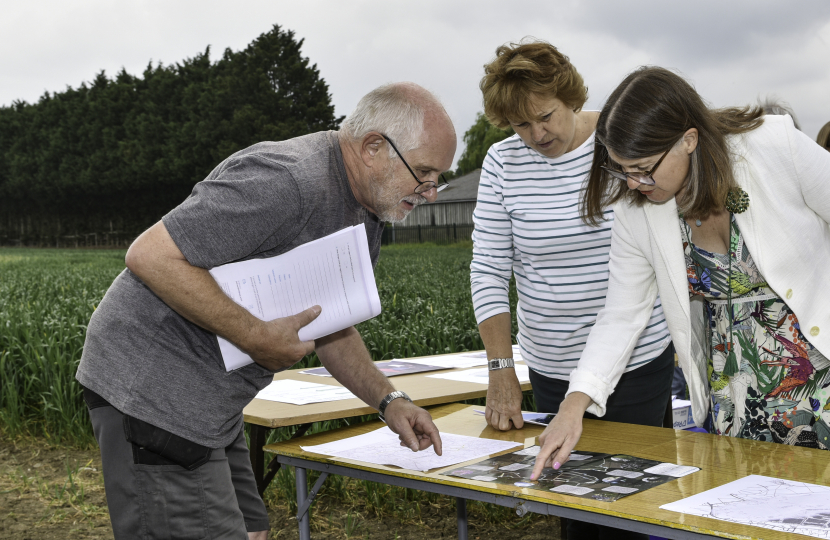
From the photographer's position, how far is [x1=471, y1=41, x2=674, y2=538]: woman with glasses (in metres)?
2.54

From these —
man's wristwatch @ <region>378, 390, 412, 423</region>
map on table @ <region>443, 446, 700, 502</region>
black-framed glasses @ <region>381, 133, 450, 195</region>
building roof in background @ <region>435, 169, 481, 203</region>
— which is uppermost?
building roof in background @ <region>435, 169, 481, 203</region>

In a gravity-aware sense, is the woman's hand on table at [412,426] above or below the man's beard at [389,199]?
below

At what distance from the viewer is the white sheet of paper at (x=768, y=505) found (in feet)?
4.83

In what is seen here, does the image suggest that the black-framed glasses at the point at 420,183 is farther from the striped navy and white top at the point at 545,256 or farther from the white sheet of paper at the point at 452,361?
the white sheet of paper at the point at 452,361

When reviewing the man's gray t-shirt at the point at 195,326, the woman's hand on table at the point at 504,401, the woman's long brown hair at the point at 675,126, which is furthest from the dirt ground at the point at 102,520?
the woman's long brown hair at the point at 675,126

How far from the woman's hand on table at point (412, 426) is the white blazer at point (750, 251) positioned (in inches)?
16.0

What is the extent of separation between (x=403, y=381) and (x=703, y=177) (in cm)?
169

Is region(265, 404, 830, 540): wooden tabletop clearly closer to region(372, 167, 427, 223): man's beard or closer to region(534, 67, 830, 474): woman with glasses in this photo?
region(534, 67, 830, 474): woman with glasses

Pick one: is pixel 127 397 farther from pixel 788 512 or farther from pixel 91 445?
pixel 91 445

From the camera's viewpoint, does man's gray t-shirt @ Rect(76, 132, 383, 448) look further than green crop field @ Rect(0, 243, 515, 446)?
No

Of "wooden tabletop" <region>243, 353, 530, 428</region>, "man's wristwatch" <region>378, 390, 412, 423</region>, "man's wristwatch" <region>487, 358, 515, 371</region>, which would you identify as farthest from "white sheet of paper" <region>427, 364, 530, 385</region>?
"man's wristwatch" <region>378, 390, 412, 423</region>

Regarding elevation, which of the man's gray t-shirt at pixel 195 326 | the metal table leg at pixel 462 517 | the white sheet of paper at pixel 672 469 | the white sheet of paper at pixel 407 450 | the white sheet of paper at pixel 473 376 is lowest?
the metal table leg at pixel 462 517

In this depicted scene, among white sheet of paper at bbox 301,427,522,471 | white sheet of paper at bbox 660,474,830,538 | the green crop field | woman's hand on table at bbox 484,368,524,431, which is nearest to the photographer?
white sheet of paper at bbox 660,474,830,538

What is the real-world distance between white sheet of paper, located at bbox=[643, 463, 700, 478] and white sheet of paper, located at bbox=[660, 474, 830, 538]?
122 millimetres
